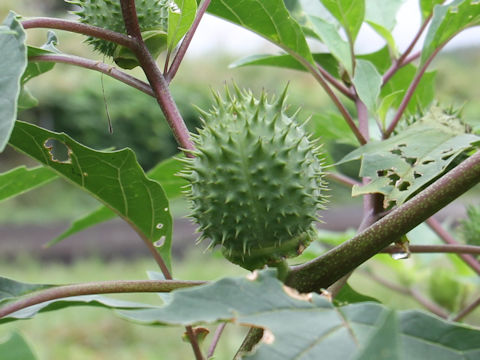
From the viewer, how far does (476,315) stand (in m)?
5.63

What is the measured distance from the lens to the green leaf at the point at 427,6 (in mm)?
1344

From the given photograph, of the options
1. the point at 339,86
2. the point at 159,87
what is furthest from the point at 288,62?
the point at 159,87

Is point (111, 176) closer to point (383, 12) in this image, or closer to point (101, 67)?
point (101, 67)

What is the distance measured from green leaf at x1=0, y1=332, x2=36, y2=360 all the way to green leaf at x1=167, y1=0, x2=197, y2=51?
0.51m

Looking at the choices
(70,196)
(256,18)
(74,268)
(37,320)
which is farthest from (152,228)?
(70,196)

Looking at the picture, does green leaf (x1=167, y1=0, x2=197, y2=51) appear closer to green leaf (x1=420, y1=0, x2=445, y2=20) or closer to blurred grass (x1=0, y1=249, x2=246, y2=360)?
green leaf (x1=420, y1=0, x2=445, y2=20)

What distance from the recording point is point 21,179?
117 cm

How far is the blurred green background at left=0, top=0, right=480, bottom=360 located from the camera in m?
4.97

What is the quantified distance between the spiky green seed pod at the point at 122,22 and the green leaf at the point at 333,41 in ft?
0.97

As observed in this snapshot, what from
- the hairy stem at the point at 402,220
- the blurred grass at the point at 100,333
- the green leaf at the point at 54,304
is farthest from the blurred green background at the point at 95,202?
the green leaf at the point at 54,304

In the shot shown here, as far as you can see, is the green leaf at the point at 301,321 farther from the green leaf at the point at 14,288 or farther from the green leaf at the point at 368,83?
the green leaf at the point at 368,83

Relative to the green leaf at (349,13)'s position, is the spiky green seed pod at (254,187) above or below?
below

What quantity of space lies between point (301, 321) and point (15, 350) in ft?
1.27

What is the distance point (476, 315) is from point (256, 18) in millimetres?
5207
